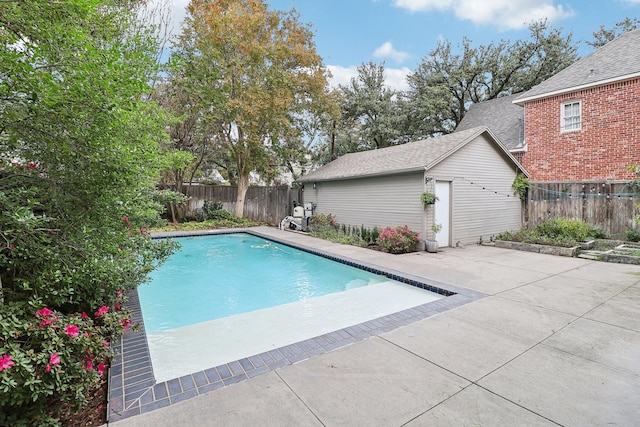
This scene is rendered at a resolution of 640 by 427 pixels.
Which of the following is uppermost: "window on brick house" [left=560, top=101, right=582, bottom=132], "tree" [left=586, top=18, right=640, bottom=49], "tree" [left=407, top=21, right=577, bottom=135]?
"tree" [left=586, top=18, right=640, bottom=49]

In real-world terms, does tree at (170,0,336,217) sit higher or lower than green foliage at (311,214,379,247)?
higher

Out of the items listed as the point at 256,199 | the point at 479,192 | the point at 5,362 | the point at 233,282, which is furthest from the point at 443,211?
the point at 256,199

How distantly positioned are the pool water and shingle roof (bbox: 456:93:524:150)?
1041cm

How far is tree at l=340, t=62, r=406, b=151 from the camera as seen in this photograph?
18.6 meters

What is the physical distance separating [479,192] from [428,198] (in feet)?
8.67

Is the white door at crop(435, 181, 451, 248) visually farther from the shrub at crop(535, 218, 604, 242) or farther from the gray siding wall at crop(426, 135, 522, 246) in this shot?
the shrub at crop(535, 218, 604, 242)

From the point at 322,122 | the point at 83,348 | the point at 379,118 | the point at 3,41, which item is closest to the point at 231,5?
the point at 322,122

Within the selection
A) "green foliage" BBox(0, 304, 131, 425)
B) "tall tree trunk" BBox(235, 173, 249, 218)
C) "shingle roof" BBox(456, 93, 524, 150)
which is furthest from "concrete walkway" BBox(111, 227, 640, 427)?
"tall tree trunk" BBox(235, 173, 249, 218)

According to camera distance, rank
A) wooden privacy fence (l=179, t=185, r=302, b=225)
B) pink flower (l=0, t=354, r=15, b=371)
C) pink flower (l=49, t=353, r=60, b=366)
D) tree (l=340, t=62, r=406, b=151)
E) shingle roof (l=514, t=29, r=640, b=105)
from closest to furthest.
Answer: pink flower (l=0, t=354, r=15, b=371)
pink flower (l=49, t=353, r=60, b=366)
shingle roof (l=514, t=29, r=640, b=105)
wooden privacy fence (l=179, t=185, r=302, b=225)
tree (l=340, t=62, r=406, b=151)

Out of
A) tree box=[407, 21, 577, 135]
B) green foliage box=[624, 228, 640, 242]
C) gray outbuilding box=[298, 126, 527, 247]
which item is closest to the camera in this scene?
green foliage box=[624, 228, 640, 242]

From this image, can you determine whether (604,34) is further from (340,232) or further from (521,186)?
(340,232)

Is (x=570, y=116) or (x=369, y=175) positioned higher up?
(x=570, y=116)

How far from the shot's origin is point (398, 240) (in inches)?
319

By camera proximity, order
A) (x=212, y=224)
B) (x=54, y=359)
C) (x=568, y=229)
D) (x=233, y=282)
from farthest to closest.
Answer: (x=212, y=224), (x=568, y=229), (x=233, y=282), (x=54, y=359)
